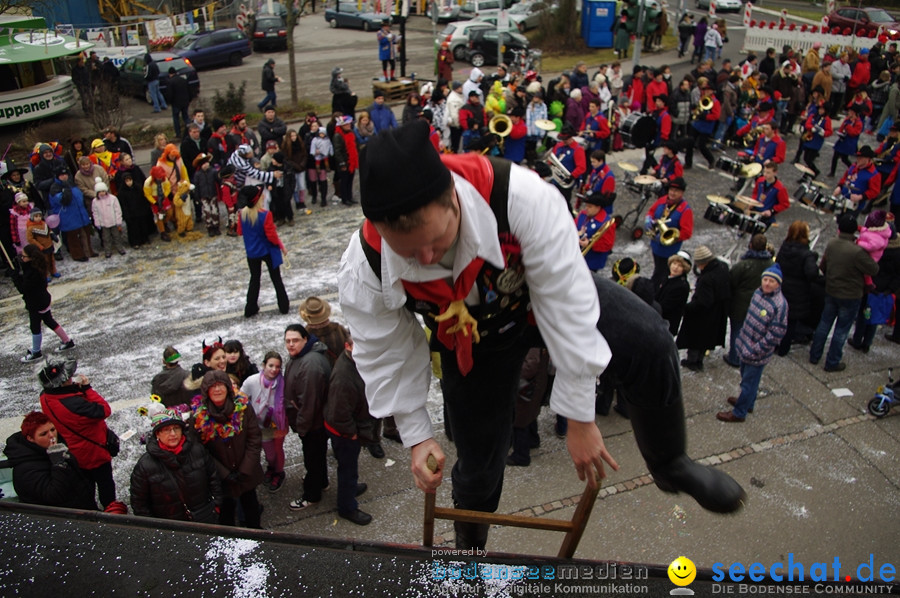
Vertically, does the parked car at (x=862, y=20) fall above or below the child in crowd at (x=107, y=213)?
above

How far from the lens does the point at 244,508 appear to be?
5.43 m

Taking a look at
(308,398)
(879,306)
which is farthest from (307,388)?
(879,306)

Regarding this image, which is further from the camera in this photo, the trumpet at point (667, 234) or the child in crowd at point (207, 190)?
the child in crowd at point (207, 190)

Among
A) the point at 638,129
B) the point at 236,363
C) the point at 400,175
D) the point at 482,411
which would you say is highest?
the point at 400,175

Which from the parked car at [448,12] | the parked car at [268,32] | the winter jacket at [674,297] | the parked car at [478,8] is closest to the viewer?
the winter jacket at [674,297]

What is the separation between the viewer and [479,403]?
3008 mm

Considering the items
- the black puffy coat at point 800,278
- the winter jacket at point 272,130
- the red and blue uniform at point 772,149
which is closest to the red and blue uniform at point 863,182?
the red and blue uniform at point 772,149

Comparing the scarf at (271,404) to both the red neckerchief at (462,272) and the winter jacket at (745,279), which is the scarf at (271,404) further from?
the winter jacket at (745,279)

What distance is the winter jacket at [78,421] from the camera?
5.13 meters

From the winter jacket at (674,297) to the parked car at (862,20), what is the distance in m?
21.7

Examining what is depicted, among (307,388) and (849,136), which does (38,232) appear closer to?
(307,388)

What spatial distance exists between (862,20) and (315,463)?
1040 inches

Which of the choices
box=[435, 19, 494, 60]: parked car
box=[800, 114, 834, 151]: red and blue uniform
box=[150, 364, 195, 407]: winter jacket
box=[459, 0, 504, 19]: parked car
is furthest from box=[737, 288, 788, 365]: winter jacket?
box=[459, 0, 504, 19]: parked car

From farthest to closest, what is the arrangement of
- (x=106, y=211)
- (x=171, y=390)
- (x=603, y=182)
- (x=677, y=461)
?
1. (x=106, y=211)
2. (x=603, y=182)
3. (x=171, y=390)
4. (x=677, y=461)
